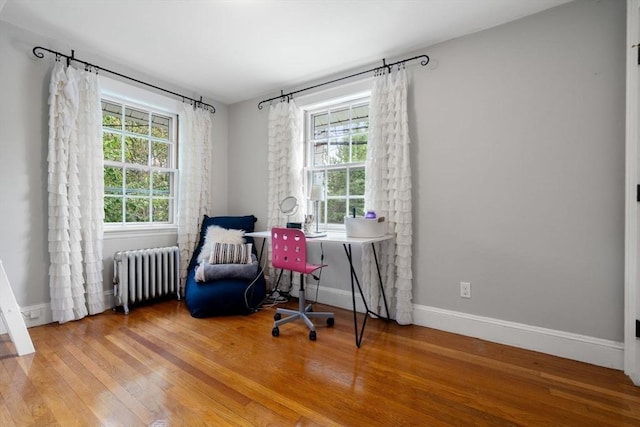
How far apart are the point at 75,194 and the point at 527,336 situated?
3.87 m

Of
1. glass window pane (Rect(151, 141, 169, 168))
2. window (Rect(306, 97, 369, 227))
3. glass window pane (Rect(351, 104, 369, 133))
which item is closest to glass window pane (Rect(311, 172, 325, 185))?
window (Rect(306, 97, 369, 227))

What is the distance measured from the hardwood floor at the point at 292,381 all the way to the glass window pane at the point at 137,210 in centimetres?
121

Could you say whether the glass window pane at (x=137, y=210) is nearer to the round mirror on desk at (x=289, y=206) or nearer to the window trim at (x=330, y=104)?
the round mirror on desk at (x=289, y=206)

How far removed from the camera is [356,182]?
10.1 feet

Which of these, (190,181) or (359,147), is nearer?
(359,147)

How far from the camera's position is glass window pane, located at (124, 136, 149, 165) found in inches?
124

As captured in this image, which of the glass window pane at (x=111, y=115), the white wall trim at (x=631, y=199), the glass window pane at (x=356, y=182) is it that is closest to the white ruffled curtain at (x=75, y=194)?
the glass window pane at (x=111, y=115)

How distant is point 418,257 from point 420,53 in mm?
1845

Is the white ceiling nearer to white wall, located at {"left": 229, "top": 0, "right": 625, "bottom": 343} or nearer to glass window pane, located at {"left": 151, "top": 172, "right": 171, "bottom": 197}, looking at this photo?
white wall, located at {"left": 229, "top": 0, "right": 625, "bottom": 343}

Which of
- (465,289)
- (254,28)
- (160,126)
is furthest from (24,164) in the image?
(465,289)

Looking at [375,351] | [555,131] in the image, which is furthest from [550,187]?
[375,351]

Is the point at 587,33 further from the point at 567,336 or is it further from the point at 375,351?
the point at 375,351

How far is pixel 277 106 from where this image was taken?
3.42 m

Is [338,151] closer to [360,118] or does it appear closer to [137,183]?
[360,118]
